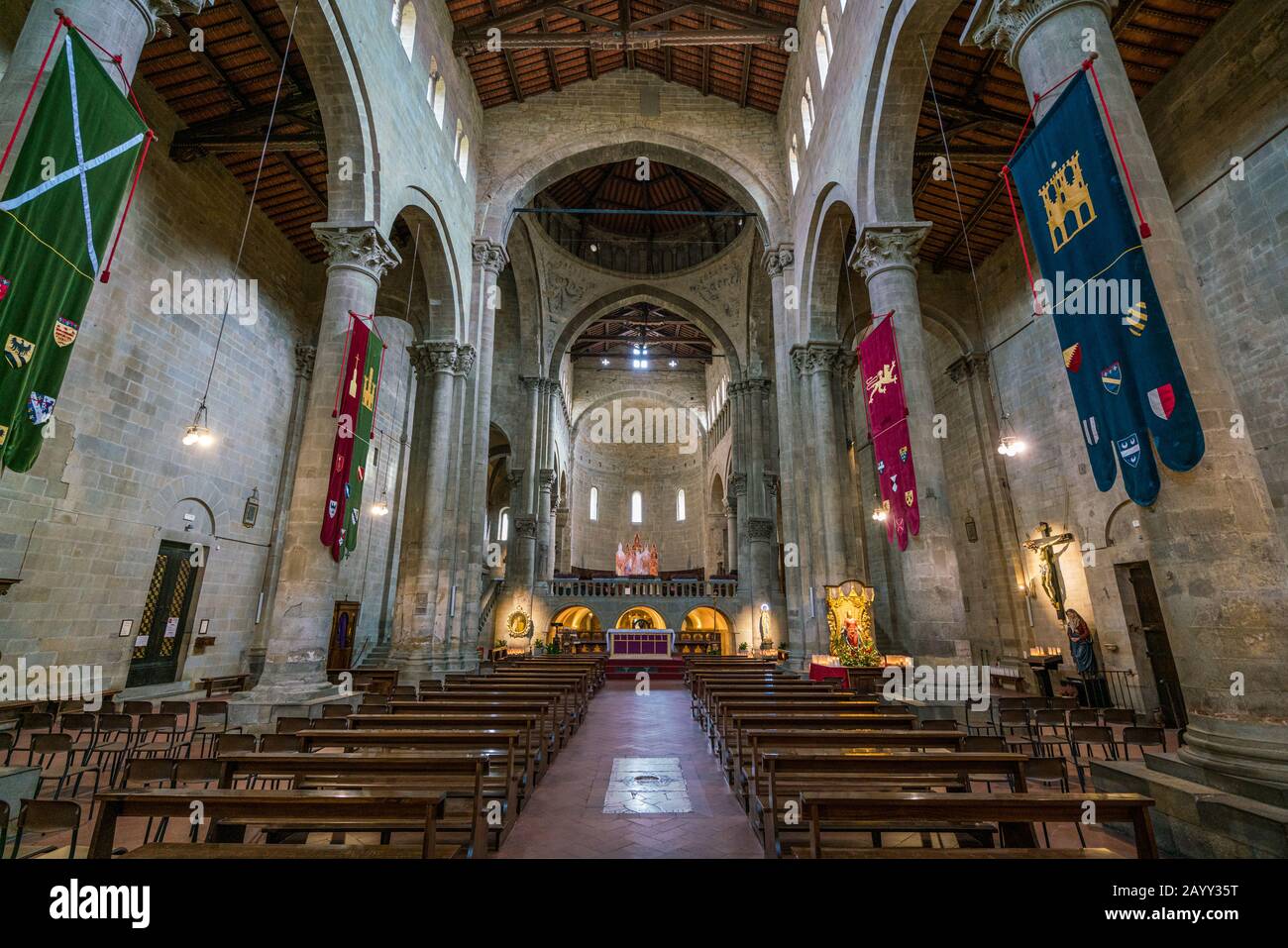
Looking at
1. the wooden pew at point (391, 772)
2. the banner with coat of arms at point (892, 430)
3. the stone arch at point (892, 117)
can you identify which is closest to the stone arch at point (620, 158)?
the stone arch at point (892, 117)

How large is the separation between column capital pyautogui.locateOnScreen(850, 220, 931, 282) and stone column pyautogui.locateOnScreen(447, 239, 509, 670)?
8890 millimetres

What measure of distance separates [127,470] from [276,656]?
5329 millimetres

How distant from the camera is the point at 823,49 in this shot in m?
11.9

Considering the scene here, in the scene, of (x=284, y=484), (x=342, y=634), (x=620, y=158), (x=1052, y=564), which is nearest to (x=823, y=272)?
(x=620, y=158)

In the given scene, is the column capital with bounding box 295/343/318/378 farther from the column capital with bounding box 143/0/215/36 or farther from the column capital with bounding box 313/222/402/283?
the column capital with bounding box 143/0/215/36

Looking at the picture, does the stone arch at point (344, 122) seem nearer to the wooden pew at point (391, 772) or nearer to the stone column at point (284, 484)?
the stone column at point (284, 484)

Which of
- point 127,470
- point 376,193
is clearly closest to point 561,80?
point 376,193

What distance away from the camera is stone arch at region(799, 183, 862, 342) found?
12.3 metres

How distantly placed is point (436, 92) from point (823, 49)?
8.29 metres

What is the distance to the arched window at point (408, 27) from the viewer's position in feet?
34.6

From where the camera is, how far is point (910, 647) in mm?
7992

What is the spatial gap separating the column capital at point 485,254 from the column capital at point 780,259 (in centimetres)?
698

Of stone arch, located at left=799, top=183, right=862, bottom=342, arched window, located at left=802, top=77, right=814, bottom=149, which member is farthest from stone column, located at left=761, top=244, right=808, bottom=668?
arched window, located at left=802, top=77, right=814, bottom=149

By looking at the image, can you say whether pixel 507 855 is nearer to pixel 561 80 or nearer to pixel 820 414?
pixel 820 414
